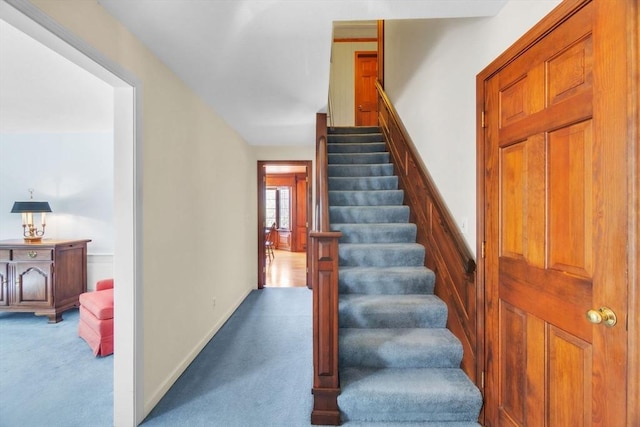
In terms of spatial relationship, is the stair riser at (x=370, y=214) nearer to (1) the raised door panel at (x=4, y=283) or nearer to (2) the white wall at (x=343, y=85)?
(2) the white wall at (x=343, y=85)

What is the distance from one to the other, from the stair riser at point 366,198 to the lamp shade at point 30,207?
11.9 ft

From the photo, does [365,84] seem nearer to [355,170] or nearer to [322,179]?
[355,170]

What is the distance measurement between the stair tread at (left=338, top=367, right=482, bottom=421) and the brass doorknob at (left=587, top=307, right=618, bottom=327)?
1001mm

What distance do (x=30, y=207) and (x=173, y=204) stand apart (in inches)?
111

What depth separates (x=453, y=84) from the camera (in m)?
2.12

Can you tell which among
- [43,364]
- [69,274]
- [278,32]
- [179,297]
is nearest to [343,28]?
[278,32]

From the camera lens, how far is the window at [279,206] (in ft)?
32.9

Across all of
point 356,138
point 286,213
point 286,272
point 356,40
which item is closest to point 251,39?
point 356,138

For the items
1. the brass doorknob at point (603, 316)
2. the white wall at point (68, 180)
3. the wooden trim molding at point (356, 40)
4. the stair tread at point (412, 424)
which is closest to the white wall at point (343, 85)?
the wooden trim molding at point (356, 40)

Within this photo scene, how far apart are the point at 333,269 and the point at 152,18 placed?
172 cm

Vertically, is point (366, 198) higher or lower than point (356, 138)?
lower

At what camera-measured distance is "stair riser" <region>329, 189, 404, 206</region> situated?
321 centimetres

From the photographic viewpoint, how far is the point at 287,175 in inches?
384

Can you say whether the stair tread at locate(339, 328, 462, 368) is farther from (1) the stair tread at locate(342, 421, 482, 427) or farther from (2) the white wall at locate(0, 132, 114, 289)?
(2) the white wall at locate(0, 132, 114, 289)
